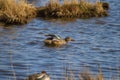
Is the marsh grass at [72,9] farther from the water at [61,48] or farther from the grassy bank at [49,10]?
the water at [61,48]

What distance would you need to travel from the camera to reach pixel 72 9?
18.6 metres

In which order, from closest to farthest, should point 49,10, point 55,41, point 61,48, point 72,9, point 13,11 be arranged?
point 61,48 → point 55,41 → point 13,11 → point 72,9 → point 49,10

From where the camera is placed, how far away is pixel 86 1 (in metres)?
19.7

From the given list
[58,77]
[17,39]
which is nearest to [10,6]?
[17,39]

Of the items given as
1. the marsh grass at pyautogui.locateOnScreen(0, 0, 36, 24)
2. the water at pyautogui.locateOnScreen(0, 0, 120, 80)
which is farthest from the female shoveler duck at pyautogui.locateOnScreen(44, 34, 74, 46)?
the marsh grass at pyautogui.locateOnScreen(0, 0, 36, 24)

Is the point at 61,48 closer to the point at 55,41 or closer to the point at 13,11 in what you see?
the point at 55,41

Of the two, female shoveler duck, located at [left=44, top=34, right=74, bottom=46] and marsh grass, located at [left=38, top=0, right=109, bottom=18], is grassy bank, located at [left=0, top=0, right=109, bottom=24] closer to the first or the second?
marsh grass, located at [left=38, top=0, right=109, bottom=18]

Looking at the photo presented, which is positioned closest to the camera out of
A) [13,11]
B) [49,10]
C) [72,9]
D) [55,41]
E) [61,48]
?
[61,48]

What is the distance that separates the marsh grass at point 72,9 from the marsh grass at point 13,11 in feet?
3.71

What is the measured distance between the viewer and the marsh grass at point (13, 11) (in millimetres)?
17156

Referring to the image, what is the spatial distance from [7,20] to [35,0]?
5.61 meters

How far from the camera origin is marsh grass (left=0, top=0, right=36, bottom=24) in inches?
675

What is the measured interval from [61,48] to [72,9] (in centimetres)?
439

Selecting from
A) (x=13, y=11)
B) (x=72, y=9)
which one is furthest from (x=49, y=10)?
(x=13, y=11)
